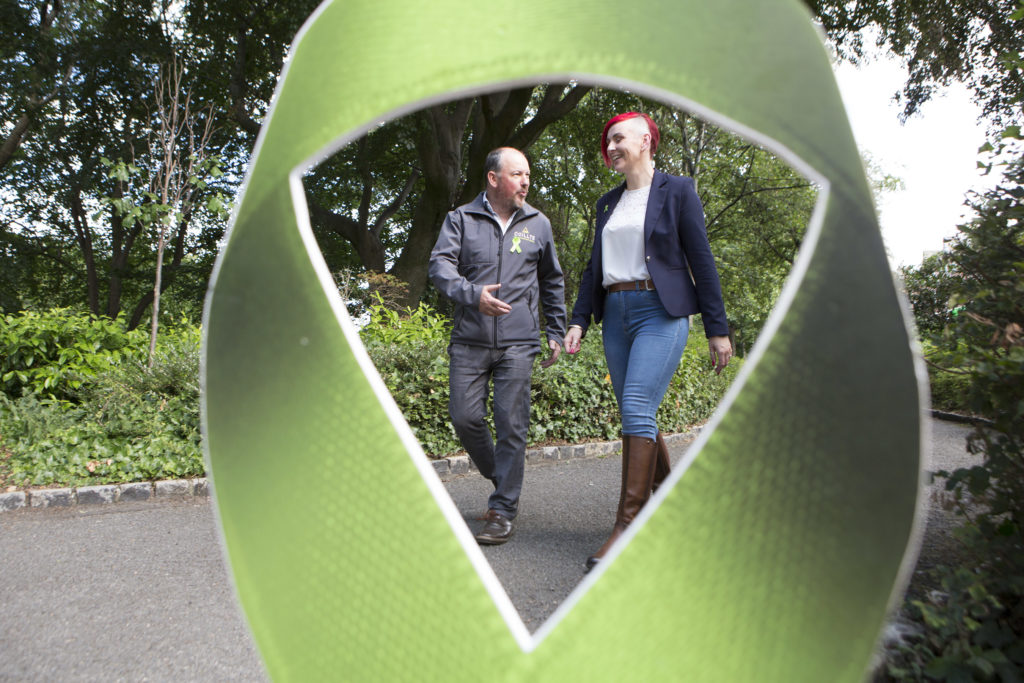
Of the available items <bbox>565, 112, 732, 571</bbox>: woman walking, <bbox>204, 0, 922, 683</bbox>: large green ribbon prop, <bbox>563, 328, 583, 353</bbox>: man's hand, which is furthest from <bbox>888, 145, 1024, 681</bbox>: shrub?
<bbox>563, 328, 583, 353</bbox>: man's hand

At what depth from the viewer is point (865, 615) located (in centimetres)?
85

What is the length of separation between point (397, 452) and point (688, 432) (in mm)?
7225

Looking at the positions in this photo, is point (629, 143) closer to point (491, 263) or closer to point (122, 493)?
point (491, 263)

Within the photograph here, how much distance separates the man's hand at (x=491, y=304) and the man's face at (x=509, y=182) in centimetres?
58

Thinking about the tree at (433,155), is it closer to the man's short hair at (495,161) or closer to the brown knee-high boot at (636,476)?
the man's short hair at (495,161)

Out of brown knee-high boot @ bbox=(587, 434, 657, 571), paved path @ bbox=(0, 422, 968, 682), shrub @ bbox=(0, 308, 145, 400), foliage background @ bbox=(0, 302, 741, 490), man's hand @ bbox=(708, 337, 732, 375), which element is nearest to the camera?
paved path @ bbox=(0, 422, 968, 682)

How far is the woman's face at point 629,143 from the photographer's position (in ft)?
9.31

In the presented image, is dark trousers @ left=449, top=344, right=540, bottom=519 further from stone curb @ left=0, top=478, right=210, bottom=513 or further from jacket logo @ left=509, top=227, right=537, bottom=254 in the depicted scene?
stone curb @ left=0, top=478, right=210, bottom=513

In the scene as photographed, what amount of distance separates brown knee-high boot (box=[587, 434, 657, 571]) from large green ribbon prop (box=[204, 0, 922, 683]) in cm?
207

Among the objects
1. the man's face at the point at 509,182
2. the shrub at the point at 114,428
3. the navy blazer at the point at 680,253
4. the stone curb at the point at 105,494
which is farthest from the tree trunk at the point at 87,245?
the navy blazer at the point at 680,253

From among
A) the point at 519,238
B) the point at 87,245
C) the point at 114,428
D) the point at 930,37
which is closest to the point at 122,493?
the point at 114,428

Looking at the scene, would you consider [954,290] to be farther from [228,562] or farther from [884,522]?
[228,562]

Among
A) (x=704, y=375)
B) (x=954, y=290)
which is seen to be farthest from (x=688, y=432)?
(x=954, y=290)

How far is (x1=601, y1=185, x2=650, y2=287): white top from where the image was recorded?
2.89 metres
